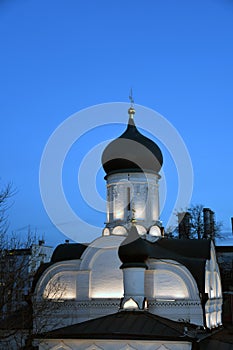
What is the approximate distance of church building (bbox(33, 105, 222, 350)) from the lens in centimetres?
1430

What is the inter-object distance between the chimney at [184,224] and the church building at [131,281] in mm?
7522

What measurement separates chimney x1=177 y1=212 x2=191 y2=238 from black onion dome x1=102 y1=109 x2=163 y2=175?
7929mm

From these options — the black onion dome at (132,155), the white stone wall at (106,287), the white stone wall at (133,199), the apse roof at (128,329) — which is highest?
the black onion dome at (132,155)

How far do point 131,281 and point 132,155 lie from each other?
20.8 ft

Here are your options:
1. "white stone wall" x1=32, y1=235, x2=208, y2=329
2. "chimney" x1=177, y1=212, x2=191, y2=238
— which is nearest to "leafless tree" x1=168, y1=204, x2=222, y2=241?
"chimney" x1=177, y1=212, x2=191, y2=238

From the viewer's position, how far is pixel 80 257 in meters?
19.0

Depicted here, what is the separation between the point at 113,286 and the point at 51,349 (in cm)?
382

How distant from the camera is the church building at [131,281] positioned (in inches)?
563

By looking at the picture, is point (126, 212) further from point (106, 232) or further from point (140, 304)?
point (140, 304)

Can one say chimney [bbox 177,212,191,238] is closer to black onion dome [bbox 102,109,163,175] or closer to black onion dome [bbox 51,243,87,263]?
black onion dome [bbox 102,109,163,175]

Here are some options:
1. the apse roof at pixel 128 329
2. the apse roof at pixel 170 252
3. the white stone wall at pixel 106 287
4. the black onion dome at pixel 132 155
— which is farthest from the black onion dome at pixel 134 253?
the black onion dome at pixel 132 155

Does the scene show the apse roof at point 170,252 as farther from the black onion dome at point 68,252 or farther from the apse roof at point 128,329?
the black onion dome at point 68,252

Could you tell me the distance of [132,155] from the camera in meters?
20.8

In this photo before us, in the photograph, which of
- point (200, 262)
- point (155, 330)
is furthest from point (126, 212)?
point (155, 330)
